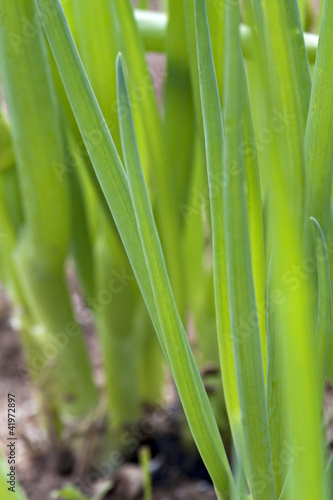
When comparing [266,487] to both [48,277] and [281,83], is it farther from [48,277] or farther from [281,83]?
[48,277]

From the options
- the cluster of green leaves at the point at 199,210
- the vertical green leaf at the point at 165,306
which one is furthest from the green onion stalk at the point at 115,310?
the vertical green leaf at the point at 165,306

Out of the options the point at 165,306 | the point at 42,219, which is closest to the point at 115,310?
the point at 42,219

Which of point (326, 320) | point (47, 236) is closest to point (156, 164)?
point (47, 236)

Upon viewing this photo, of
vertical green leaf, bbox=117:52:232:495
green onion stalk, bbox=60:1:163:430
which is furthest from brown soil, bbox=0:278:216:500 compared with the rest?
vertical green leaf, bbox=117:52:232:495

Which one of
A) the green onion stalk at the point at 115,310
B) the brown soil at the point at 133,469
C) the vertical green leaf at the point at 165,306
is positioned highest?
the vertical green leaf at the point at 165,306

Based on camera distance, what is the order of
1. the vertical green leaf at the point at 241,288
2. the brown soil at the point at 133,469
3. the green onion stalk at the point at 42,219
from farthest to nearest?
the brown soil at the point at 133,469 → the green onion stalk at the point at 42,219 → the vertical green leaf at the point at 241,288

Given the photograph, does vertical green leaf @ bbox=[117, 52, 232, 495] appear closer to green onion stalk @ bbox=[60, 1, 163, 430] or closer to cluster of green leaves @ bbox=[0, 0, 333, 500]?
cluster of green leaves @ bbox=[0, 0, 333, 500]

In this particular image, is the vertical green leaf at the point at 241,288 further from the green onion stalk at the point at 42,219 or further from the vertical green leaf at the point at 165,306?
the green onion stalk at the point at 42,219

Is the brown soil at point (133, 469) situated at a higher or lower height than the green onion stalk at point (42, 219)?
lower

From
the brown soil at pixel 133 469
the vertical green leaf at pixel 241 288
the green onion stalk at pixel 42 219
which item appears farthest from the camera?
the brown soil at pixel 133 469
